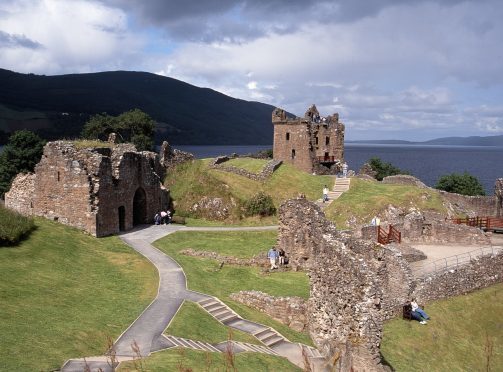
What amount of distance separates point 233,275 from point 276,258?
2.91 m

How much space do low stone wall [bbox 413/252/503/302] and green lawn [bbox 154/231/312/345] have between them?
6.40 metres

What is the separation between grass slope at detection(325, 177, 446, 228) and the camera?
4025 cm

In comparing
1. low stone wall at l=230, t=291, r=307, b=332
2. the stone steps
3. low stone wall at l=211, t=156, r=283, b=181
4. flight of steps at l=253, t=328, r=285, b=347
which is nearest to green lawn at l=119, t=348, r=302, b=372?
the stone steps

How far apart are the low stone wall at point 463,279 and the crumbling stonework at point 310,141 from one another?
102 ft

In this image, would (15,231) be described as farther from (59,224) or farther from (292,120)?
(292,120)

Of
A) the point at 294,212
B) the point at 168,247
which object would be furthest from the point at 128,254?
the point at 294,212

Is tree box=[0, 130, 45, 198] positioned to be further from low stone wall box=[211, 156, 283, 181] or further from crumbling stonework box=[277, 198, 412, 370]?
crumbling stonework box=[277, 198, 412, 370]

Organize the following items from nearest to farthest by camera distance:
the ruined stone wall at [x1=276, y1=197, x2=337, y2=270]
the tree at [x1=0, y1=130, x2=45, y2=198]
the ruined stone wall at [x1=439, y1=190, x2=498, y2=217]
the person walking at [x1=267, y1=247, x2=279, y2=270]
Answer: the ruined stone wall at [x1=276, y1=197, x2=337, y2=270] < the person walking at [x1=267, y1=247, x2=279, y2=270] < the ruined stone wall at [x1=439, y1=190, x2=498, y2=217] < the tree at [x1=0, y1=130, x2=45, y2=198]

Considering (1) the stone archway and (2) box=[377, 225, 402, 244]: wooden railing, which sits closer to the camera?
(2) box=[377, 225, 402, 244]: wooden railing

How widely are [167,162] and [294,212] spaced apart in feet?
80.9

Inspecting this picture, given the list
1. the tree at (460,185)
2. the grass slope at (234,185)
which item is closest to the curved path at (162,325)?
the grass slope at (234,185)

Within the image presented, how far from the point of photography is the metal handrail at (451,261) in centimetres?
2757

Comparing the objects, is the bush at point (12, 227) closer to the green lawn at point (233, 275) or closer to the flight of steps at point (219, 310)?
the green lawn at point (233, 275)

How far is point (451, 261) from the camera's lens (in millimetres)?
29641
